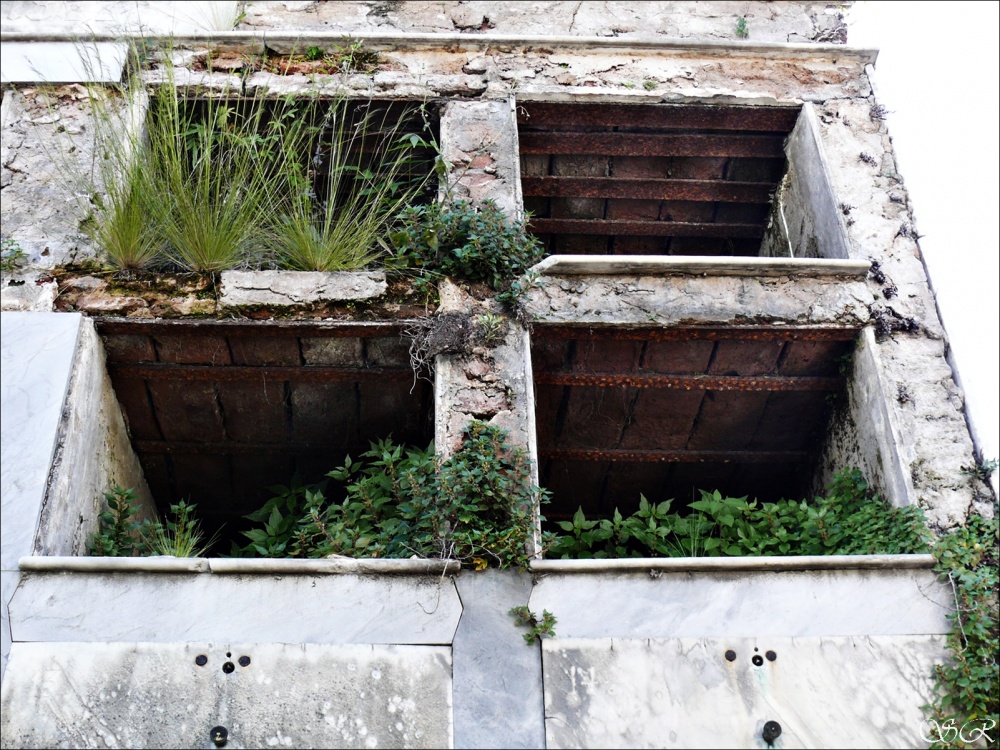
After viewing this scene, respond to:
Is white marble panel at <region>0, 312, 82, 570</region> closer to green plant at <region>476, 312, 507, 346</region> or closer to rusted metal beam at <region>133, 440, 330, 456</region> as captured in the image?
rusted metal beam at <region>133, 440, 330, 456</region>

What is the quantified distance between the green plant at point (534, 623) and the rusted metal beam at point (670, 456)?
146 cm

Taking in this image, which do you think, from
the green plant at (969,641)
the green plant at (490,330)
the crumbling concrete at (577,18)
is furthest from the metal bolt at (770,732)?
the crumbling concrete at (577,18)

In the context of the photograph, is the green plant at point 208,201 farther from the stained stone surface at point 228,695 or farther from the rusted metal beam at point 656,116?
the stained stone surface at point 228,695

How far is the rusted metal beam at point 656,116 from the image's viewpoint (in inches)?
208

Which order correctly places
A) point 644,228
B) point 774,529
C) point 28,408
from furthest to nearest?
point 644,228, point 774,529, point 28,408

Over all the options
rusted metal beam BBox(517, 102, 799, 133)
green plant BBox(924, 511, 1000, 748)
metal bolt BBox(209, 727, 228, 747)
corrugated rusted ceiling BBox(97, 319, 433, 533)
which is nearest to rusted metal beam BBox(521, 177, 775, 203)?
rusted metal beam BBox(517, 102, 799, 133)

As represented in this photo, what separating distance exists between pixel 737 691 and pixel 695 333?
1647mm

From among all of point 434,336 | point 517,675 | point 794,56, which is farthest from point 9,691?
point 794,56

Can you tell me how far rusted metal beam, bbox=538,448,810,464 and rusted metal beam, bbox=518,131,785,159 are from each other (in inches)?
68.3

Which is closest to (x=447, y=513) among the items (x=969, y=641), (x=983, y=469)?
(x=969, y=641)

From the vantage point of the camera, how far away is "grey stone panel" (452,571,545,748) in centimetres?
324

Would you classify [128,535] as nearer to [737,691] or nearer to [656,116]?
[737,691]

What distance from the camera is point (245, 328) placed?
14.0ft

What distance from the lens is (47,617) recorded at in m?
3.41
